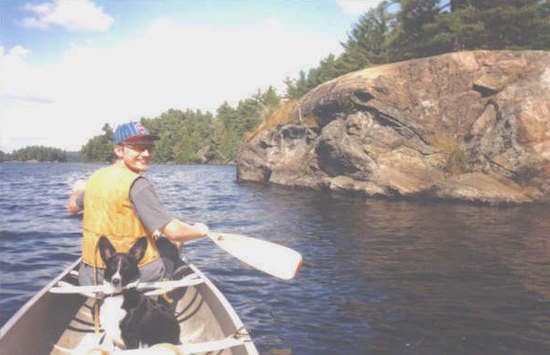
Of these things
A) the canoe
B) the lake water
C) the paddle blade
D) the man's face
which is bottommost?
the lake water

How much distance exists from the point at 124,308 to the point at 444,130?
1797cm

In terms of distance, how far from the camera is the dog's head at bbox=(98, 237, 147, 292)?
2889 mm

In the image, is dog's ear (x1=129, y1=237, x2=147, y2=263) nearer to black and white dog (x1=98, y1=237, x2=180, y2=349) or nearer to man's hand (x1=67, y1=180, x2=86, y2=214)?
black and white dog (x1=98, y1=237, x2=180, y2=349)

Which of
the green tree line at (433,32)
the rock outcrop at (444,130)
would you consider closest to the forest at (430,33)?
the green tree line at (433,32)

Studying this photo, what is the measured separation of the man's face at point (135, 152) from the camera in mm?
3260

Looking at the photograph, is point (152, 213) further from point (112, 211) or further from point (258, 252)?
point (258, 252)

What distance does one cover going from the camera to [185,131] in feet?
354

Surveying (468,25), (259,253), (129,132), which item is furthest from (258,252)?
(468,25)

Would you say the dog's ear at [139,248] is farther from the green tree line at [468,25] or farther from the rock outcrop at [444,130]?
the green tree line at [468,25]

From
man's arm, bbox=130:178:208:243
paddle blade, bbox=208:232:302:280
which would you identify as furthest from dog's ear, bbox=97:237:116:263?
paddle blade, bbox=208:232:302:280

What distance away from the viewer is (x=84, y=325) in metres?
4.22

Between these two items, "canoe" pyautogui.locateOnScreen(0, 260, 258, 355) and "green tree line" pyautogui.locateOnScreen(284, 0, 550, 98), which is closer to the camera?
"canoe" pyautogui.locateOnScreen(0, 260, 258, 355)

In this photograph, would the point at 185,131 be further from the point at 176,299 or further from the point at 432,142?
the point at 176,299

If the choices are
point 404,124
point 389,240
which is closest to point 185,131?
point 404,124
